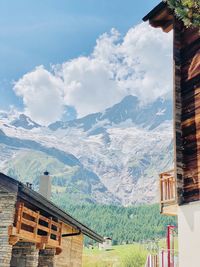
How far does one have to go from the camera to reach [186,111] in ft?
38.7

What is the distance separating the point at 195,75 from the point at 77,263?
11942 millimetres

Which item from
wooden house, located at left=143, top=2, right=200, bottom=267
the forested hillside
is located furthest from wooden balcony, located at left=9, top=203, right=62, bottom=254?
the forested hillside

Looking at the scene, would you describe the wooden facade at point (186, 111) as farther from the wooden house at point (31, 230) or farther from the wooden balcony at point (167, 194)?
the wooden house at point (31, 230)

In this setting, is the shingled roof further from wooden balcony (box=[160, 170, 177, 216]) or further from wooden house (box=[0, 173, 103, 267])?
wooden balcony (box=[160, 170, 177, 216])

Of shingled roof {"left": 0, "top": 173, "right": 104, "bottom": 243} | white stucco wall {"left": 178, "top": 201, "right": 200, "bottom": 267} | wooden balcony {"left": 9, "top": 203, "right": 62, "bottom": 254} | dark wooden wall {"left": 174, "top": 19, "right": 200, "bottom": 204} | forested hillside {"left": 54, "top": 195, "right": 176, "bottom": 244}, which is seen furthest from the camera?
forested hillside {"left": 54, "top": 195, "right": 176, "bottom": 244}

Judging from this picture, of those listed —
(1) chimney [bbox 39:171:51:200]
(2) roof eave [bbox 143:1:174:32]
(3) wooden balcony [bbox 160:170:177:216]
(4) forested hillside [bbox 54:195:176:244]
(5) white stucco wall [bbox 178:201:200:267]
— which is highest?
(4) forested hillside [bbox 54:195:176:244]

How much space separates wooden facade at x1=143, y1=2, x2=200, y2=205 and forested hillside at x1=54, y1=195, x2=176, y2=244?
123 meters

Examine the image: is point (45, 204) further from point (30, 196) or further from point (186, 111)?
point (186, 111)

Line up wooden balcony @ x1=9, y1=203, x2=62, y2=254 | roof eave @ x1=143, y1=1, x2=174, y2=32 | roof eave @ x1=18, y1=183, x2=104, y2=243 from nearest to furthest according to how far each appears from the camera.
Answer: wooden balcony @ x1=9, y1=203, x2=62, y2=254
roof eave @ x1=18, y1=183, x2=104, y2=243
roof eave @ x1=143, y1=1, x2=174, y2=32

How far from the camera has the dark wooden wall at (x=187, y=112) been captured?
11.0 meters

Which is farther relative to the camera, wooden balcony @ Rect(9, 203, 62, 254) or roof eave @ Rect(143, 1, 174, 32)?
roof eave @ Rect(143, 1, 174, 32)

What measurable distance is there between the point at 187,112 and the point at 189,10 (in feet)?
16.0

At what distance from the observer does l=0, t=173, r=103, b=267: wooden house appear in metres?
11.7

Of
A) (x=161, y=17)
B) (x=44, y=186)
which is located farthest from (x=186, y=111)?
(x=44, y=186)
